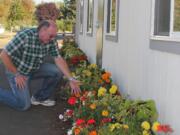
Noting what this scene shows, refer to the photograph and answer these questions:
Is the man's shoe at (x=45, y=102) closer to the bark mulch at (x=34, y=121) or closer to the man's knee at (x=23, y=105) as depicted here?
the bark mulch at (x=34, y=121)

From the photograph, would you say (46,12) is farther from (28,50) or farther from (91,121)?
(91,121)

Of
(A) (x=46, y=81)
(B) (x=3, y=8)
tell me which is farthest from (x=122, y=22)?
(B) (x=3, y=8)

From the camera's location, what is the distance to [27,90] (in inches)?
280

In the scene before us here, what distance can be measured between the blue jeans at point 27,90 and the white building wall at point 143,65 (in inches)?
40.9

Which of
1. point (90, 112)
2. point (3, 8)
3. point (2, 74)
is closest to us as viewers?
point (90, 112)

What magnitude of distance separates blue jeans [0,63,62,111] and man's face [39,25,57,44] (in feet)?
2.31

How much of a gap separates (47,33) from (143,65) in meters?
1.66

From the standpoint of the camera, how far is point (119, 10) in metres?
7.61

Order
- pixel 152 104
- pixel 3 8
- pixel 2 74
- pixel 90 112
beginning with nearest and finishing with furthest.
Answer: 1. pixel 152 104
2. pixel 90 112
3. pixel 2 74
4. pixel 3 8

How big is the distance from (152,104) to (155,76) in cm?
42

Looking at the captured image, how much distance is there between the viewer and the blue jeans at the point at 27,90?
702 cm

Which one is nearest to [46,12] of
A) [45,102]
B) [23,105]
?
[23,105]

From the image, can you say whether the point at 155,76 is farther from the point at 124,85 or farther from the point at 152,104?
the point at 124,85

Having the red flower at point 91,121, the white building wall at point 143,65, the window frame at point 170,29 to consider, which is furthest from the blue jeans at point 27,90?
the window frame at point 170,29
